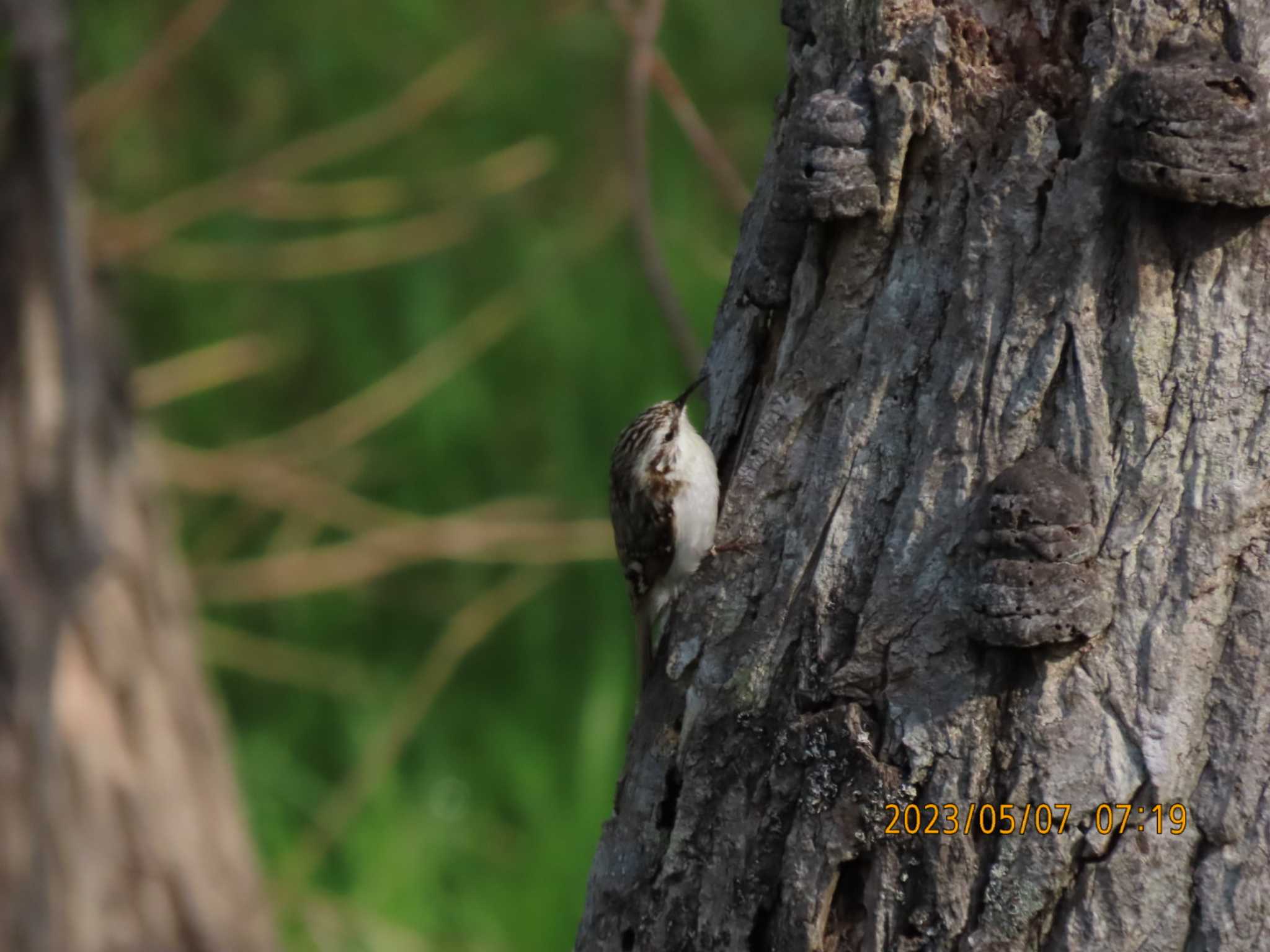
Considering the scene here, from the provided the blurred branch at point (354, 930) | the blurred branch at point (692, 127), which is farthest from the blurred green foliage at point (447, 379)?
the blurred branch at point (692, 127)

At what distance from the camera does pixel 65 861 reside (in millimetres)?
4406

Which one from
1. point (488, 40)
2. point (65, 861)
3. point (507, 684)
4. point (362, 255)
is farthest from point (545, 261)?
point (65, 861)

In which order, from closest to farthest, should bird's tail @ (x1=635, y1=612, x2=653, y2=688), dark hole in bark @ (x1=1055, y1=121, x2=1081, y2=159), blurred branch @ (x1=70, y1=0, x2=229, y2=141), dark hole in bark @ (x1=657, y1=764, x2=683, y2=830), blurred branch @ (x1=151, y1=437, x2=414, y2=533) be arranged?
dark hole in bark @ (x1=1055, y1=121, x2=1081, y2=159)
dark hole in bark @ (x1=657, y1=764, x2=683, y2=830)
bird's tail @ (x1=635, y1=612, x2=653, y2=688)
blurred branch @ (x1=70, y1=0, x2=229, y2=141)
blurred branch @ (x1=151, y1=437, x2=414, y2=533)

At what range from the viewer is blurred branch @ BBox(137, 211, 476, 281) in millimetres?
5270

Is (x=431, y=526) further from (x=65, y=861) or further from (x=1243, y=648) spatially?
(x=1243, y=648)

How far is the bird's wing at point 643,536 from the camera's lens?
3.12 metres

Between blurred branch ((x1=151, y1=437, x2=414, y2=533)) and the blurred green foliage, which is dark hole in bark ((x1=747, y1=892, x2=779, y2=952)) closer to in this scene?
the blurred green foliage

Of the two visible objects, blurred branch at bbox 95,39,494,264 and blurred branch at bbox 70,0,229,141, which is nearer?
blurred branch at bbox 70,0,229,141

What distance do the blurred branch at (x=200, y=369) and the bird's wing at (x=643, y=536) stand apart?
2503 millimetres

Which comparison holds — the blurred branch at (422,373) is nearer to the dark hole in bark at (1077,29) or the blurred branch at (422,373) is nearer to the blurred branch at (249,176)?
the blurred branch at (249,176)

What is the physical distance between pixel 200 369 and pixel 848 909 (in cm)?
430

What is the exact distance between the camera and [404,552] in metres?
5.53
